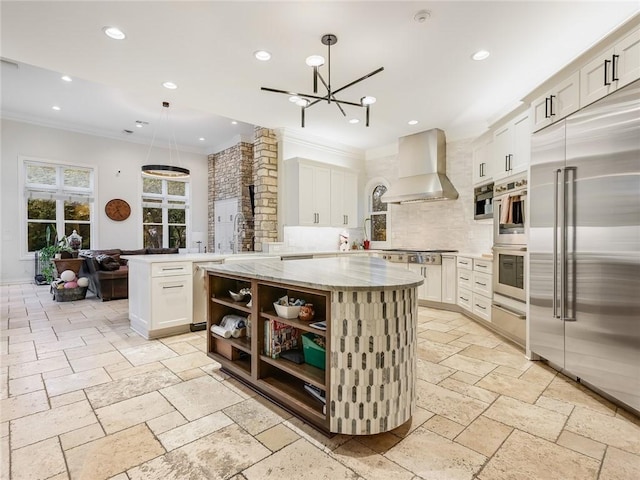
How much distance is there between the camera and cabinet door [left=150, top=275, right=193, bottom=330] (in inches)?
140

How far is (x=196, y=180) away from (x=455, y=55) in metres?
7.83

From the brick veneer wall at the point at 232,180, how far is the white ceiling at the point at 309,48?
10.1 ft

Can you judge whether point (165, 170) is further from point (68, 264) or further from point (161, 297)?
point (68, 264)

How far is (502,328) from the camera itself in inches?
140

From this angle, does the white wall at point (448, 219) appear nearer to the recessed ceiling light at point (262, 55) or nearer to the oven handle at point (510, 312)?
the oven handle at point (510, 312)

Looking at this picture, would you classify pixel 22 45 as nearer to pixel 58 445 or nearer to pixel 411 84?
pixel 58 445

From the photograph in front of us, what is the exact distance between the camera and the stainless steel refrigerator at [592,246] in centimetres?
201

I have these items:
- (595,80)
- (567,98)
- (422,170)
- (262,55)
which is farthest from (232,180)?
(595,80)

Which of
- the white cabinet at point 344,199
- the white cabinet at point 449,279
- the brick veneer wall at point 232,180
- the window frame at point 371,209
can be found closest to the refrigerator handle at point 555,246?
the white cabinet at point 449,279

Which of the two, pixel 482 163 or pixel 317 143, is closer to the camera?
pixel 482 163

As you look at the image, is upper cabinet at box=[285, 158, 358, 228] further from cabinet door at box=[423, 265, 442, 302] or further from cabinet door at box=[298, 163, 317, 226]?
cabinet door at box=[423, 265, 442, 302]

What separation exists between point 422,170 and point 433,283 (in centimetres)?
199

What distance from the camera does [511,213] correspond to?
348 centimetres

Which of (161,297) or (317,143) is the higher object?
(317,143)
